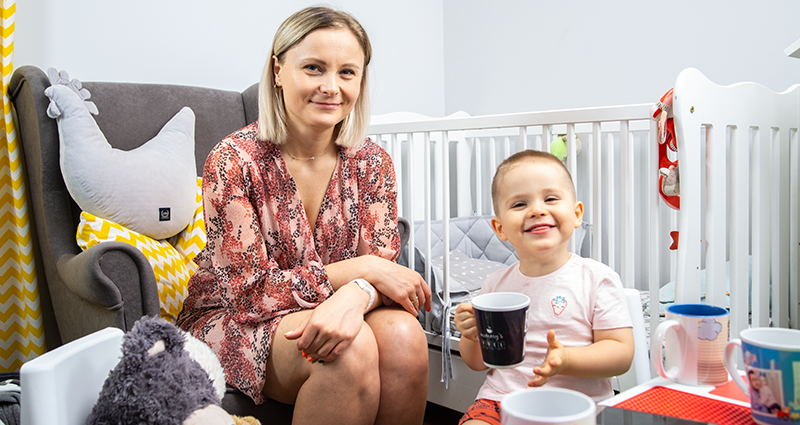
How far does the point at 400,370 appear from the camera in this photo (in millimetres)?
1074

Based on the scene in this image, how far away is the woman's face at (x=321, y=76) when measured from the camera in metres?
1.13

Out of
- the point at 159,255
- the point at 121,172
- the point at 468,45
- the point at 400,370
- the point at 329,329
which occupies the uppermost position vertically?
the point at 468,45

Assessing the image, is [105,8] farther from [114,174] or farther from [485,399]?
[485,399]

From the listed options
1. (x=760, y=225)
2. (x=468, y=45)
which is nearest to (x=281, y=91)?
(x=760, y=225)

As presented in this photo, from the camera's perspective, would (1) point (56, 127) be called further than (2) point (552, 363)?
Yes

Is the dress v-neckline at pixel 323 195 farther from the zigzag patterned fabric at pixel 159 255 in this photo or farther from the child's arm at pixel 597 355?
the child's arm at pixel 597 355

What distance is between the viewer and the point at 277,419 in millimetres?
1112

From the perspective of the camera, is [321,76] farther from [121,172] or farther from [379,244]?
[121,172]

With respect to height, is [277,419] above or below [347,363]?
below

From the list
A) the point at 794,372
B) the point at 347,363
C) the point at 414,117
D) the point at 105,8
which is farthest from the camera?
the point at 414,117

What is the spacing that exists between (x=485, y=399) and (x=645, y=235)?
1826mm

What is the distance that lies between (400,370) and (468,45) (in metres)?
2.44

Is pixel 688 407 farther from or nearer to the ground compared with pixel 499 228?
nearer to the ground

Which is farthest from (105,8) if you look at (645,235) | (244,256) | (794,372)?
(645,235)
